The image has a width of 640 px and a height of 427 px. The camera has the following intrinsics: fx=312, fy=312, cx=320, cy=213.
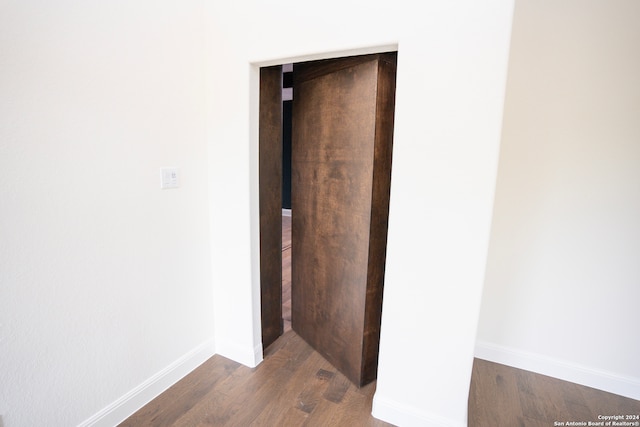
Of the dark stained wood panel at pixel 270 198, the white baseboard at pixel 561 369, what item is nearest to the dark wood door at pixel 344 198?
the dark stained wood panel at pixel 270 198

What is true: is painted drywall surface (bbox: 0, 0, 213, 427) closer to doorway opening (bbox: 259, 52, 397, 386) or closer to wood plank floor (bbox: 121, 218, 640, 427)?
wood plank floor (bbox: 121, 218, 640, 427)

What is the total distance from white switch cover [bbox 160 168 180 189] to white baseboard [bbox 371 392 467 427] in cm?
157

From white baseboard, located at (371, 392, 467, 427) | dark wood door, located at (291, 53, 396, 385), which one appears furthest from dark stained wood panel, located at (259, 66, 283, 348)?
white baseboard, located at (371, 392, 467, 427)

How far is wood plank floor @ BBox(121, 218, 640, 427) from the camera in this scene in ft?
5.27

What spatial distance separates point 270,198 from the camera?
2.07 m

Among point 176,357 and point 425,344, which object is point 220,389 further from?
point 425,344

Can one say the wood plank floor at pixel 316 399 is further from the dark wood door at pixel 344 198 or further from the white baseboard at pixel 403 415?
the dark wood door at pixel 344 198

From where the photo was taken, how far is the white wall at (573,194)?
1.65 metres

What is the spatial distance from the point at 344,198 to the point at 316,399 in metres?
1.14

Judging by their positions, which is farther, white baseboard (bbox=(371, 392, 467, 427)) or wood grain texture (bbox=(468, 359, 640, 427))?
wood grain texture (bbox=(468, 359, 640, 427))

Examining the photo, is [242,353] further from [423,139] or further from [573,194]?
[573,194]

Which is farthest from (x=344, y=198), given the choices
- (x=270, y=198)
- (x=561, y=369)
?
(x=561, y=369)

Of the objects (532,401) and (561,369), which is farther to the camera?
(561,369)

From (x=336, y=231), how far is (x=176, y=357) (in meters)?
1.22
